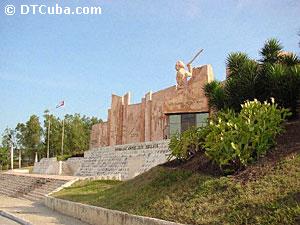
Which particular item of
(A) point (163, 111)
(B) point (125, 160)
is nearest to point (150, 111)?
(A) point (163, 111)

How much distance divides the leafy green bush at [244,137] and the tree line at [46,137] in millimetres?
61999

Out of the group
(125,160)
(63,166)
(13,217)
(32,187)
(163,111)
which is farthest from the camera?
(63,166)

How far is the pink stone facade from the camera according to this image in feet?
102

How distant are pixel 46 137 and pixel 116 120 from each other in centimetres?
3628

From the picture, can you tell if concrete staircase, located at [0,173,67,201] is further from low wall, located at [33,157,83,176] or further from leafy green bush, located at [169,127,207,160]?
leafy green bush, located at [169,127,207,160]

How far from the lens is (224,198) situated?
824cm

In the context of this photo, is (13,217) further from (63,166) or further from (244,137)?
(63,166)

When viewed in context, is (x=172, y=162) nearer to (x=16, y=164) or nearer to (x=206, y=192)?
(x=206, y=192)

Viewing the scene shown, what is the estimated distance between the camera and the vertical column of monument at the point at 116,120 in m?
41.6

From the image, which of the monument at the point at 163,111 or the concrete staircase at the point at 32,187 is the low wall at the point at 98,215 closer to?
the concrete staircase at the point at 32,187

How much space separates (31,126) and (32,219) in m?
63.7

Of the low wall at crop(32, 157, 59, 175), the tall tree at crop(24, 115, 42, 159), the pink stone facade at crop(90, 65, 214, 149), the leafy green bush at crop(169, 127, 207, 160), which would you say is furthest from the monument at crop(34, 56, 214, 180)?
the tall tree at crop(24, 115, 42, 159)

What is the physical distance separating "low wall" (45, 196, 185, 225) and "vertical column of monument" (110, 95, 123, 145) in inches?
951

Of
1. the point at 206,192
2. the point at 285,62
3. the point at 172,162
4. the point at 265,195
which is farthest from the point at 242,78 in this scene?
the point at 265,195
